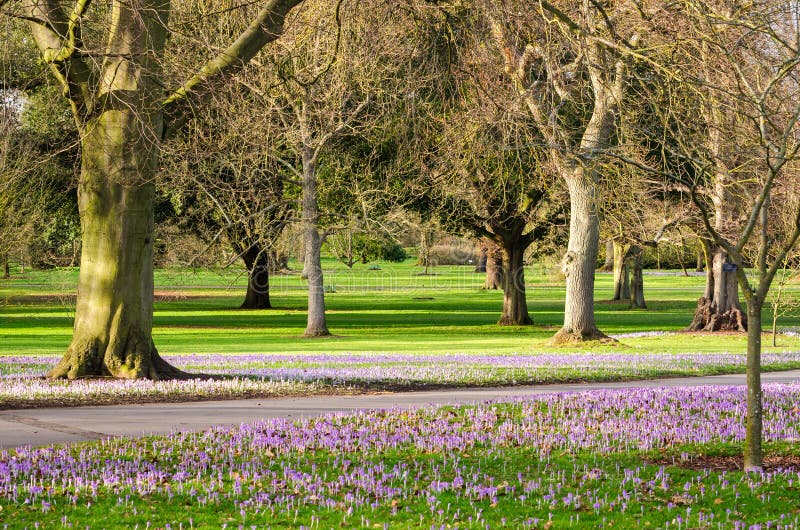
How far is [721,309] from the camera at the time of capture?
36.2 metres

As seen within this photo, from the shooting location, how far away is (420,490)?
8.04 meters

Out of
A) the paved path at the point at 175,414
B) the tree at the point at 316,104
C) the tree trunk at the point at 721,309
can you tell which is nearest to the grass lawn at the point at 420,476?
the paved path at the point at 175,414

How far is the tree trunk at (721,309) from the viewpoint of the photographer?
3606 centimetres

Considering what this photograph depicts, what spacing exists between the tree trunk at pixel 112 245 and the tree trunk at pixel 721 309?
24.9 meters

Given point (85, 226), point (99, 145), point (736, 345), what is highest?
point (99, 145)

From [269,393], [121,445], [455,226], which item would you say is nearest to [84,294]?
[269,393]

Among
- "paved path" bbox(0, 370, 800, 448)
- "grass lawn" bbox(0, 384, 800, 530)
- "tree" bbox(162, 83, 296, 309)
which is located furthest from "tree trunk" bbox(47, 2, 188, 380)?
"tree" bbox(162, 83, 296, 309)

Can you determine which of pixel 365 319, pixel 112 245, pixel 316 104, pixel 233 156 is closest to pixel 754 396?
pixel 112 245

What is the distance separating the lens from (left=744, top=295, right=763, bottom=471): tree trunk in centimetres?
912

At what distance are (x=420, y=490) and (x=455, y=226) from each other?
33551mm

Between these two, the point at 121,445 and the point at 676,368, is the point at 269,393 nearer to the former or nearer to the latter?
the point at 121,445

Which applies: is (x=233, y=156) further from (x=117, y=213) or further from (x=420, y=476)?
(x=420, y=476)

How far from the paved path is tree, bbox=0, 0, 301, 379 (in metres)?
2.44

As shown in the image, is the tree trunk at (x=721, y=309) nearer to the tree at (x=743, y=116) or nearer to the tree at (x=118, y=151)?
the tree at (x=743, y=116)
